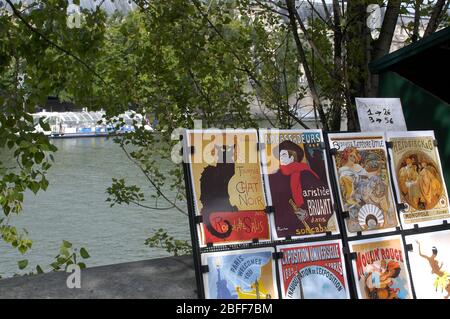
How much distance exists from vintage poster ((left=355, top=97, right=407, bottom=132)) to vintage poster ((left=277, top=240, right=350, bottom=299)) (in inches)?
43.9

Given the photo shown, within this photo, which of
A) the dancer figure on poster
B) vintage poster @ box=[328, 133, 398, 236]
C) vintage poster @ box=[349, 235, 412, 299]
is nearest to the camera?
vintage poster @ box=[349, 235, 412, 299]

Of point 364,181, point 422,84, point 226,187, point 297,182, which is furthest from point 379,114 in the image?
point 226,187

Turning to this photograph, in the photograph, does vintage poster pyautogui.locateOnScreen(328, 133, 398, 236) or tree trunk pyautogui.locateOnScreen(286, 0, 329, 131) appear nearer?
vintage poster pyautogui.locateOnScreen(328, 133, 398, 236)

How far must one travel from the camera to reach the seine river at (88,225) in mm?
13164

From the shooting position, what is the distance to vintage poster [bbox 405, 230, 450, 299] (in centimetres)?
450

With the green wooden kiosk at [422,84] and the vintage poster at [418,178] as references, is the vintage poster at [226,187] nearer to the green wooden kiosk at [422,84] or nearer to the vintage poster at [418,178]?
the vintage poster at [418,178]

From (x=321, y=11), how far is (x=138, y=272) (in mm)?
4803

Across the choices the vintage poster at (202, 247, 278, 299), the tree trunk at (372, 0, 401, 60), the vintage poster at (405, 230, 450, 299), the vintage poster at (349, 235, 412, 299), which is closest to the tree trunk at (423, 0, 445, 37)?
the tree trunk at (372, 0, 401, 60)

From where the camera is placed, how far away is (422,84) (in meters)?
5.73

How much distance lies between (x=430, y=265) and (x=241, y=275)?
1.49m

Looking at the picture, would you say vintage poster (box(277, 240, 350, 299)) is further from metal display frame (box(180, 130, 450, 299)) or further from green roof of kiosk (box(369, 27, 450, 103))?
green roof of kiosk (box(369, 27, 450, 103))

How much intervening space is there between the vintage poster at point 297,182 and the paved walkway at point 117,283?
0.93m

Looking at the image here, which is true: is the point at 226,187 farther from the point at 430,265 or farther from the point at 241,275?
the point at 430,265
